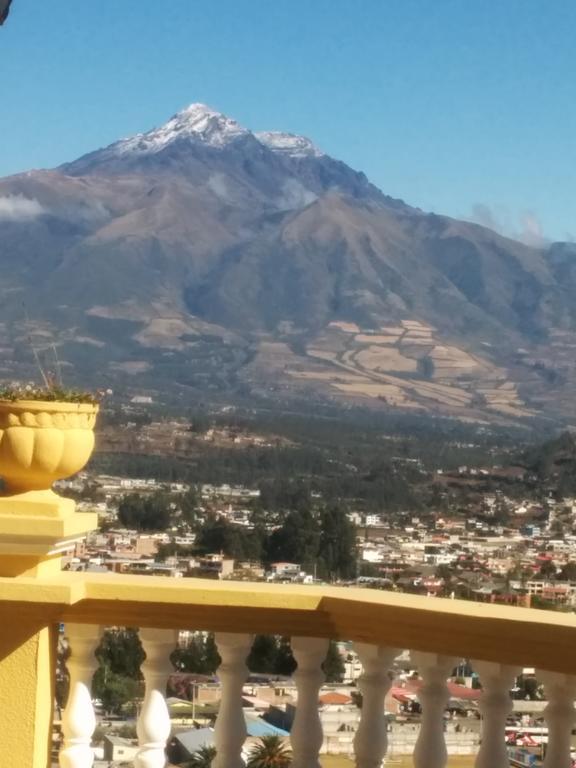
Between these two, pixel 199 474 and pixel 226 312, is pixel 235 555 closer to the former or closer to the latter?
pixel 199 474

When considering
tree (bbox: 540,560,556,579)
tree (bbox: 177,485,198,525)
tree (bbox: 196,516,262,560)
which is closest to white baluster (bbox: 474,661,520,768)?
→ tree (bbox: 196,516,262,560)

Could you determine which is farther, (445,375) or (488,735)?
(445,375)

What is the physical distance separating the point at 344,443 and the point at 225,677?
8081 cm

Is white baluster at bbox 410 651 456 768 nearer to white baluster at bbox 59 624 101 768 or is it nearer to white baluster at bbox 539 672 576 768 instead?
white baluster at bbox 539 672 576 768

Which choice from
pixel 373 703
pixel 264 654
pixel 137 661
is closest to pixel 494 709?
pixel 373 703

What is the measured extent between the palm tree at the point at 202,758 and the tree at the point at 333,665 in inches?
15.9

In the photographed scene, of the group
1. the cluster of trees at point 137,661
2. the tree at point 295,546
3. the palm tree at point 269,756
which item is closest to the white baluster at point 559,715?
the palm tree at point 269,756

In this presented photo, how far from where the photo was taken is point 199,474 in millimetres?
63062

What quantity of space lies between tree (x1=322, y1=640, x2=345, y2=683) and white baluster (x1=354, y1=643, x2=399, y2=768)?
19.5 inches

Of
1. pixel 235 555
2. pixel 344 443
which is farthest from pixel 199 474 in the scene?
pixel 235 555

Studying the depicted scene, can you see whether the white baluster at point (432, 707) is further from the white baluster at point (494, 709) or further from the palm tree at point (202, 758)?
the palm tree at point (202, 758)

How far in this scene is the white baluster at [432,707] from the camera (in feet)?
10.7

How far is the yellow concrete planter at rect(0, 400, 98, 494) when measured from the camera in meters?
3.28

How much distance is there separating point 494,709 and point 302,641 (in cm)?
46
